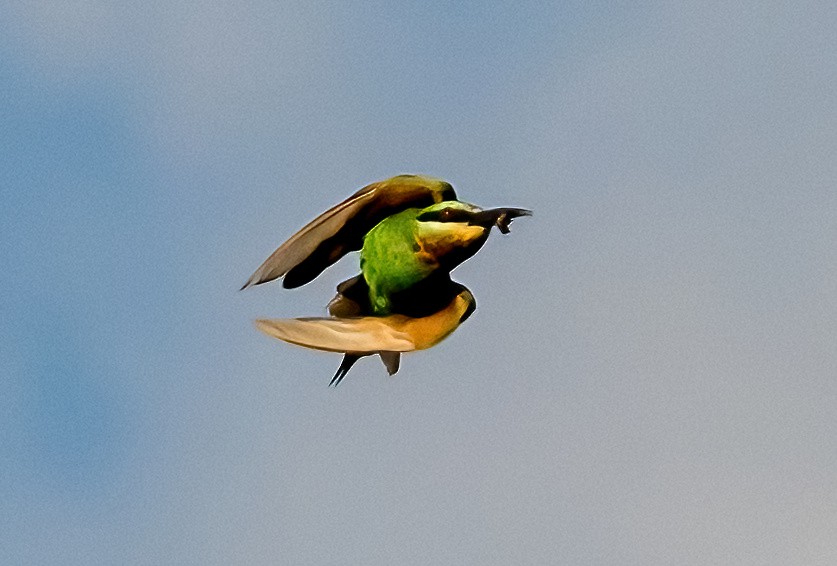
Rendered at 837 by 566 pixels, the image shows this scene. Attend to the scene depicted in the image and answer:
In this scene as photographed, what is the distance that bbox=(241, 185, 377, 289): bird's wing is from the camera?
636 centimetres

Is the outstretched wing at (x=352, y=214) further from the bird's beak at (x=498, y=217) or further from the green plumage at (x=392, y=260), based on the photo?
the bird's beak at (x=498, y=217)

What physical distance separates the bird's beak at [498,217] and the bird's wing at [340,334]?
0.57 metres

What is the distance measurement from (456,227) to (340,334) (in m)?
0.65

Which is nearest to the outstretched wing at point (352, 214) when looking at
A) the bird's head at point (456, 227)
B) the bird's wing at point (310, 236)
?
the bird's wing at point (310, 236)

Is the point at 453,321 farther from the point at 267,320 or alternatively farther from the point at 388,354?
the point at 267,320

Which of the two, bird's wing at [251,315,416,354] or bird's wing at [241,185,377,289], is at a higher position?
bird's wing at [241,185,377,289]

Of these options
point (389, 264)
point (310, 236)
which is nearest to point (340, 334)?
point (389, 264)

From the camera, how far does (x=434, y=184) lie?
632 centimetres

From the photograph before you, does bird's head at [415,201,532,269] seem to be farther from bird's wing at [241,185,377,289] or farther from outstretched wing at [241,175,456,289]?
Result: bird's wing at [241,185,377,289]

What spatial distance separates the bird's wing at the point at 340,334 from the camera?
585 cm

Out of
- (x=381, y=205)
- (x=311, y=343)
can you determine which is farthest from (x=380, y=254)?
(x=311, y=343)

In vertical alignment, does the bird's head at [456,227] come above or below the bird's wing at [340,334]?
above

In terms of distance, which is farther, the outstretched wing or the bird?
the outstretched wing

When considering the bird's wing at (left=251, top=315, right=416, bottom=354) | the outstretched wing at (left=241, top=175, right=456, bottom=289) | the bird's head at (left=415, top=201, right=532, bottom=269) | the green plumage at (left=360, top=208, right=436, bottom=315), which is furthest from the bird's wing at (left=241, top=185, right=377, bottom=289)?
the bird's wing at (left=251, top=315, right=416, bottom=354)
